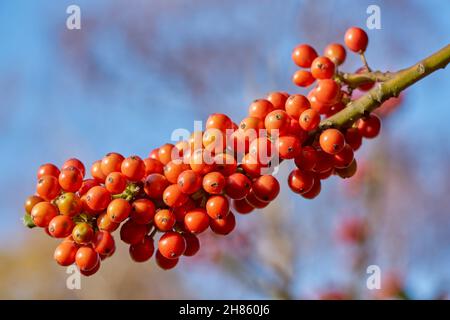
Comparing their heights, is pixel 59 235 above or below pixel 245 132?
below

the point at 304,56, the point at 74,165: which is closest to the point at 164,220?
the point at 74,165

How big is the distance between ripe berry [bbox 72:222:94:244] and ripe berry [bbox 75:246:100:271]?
32mm

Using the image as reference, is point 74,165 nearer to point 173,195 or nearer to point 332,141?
point 173,195

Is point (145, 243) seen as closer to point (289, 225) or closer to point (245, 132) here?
point (245, 132)

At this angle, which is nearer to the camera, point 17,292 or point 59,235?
point 59,235

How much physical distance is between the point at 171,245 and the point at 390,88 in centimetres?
94

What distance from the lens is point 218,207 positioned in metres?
1.82

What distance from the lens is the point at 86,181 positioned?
6.30 ft

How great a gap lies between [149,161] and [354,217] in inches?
145

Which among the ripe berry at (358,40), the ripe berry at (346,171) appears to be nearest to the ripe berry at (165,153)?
the ripe berry at (346,171)

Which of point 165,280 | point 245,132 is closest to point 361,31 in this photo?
point 245,132
